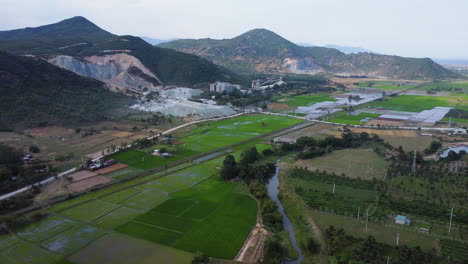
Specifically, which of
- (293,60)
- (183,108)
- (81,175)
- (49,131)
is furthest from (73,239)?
(293,60)

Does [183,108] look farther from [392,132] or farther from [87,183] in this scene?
[392,132]

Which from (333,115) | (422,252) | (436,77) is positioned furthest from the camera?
(436,77)

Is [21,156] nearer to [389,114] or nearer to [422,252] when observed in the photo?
[422,252]

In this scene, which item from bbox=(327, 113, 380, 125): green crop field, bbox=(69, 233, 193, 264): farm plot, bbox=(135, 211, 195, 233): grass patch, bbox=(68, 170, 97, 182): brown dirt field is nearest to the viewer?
bbox=(69, 233, 193, 264): farm plot

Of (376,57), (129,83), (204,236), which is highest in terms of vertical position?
(376,57)

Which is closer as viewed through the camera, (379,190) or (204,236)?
(204,236)

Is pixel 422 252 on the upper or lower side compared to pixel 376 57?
lower

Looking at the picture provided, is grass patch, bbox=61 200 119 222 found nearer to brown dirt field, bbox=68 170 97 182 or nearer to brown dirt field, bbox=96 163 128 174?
brown dirt field, bbox=68 170 97 182

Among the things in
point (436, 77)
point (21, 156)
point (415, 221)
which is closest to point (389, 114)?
point (415, 221)

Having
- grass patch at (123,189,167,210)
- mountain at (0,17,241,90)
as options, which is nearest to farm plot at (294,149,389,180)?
grass patch at (123,189,167,210)
